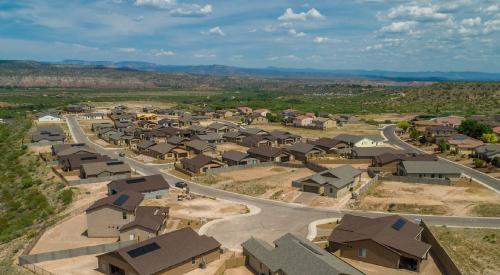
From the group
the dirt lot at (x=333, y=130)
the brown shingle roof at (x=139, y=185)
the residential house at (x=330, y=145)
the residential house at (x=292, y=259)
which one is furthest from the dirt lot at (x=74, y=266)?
the dirt lot at (x=333, y=130)

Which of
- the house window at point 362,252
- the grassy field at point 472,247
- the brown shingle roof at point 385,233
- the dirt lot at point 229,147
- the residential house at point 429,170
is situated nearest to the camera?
the grassy field at point 472,247

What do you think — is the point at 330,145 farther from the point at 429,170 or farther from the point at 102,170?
the point at 102,170

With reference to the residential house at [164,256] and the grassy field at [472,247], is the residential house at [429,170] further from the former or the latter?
the residential house at [164,256]

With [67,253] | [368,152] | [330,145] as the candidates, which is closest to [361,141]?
[330,145]

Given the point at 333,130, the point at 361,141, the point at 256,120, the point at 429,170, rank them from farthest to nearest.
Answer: the point at 256,120
the point at 333,130
the point at 361,141
the point at 429,170

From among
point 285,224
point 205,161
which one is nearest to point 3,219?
point 205,161

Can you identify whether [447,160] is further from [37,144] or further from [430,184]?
[37,144]
